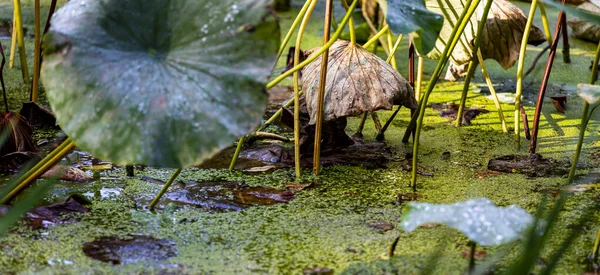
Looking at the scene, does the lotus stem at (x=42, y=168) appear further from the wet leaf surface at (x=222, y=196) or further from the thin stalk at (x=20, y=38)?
the thin stalk at (x=20, y=38)

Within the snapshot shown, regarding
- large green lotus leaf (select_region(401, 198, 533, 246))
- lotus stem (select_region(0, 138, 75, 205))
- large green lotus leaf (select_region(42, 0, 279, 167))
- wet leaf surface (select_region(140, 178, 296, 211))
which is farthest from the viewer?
wet leaf surface (select_region(140, 178, 296, 211))

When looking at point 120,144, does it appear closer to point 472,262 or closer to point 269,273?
point 269,273

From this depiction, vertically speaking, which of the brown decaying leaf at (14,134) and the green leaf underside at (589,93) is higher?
the green leaf underside at (589,93)

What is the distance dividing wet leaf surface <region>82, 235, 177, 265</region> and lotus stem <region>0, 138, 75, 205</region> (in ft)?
0.50

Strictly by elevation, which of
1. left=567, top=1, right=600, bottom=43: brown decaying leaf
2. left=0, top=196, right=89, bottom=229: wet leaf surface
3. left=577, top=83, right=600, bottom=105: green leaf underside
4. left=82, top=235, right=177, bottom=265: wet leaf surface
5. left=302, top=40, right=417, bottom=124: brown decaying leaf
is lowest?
left=82, top=235, right=177, bottom=265: wet leaf surface

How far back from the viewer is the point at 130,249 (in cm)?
119

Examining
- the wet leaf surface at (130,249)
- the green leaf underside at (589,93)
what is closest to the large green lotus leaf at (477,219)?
the green leaf underside at (589,93)

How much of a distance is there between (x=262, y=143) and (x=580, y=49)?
6.33ft

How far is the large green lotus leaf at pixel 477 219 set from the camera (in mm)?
968

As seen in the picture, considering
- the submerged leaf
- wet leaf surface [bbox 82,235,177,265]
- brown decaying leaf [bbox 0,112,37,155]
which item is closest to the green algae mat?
wet leaf surface [bbox 82,235,177,265]

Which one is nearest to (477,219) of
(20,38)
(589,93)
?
(589,93)

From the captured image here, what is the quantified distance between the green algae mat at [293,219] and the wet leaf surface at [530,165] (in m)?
0.03

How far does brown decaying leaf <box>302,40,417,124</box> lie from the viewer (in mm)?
1570

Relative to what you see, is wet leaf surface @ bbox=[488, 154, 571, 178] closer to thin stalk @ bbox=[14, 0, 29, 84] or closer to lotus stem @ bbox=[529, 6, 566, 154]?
lotus stem @ bbox=[529, 6, 566, 154]
